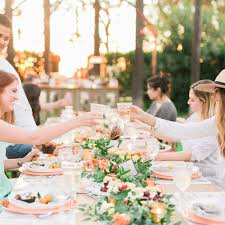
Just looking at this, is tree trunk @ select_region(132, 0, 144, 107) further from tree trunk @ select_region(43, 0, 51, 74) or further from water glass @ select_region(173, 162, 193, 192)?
water glass @ select_region(173, 162, 193, 192)

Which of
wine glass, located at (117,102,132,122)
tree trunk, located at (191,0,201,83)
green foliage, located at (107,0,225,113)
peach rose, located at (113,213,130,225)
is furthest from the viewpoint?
green foliage, located at (107,0,225,113)

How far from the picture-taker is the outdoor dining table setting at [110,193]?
145cm

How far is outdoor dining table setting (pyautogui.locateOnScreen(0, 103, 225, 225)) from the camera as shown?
4.75ft

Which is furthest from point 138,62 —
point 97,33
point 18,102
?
point 18,102

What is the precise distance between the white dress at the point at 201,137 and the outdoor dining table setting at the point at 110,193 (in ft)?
1.45

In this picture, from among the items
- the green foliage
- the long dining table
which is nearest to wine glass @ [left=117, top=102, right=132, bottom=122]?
the long dining table

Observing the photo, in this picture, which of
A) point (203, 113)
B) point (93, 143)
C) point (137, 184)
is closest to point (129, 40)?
point (203, 113)

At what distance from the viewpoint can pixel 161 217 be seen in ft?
4.56

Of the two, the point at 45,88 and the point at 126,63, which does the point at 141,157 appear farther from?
the point at 126,63

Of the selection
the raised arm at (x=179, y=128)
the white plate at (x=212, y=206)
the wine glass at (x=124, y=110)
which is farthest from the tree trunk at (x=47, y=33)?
the white plate at (x=212, y=206)

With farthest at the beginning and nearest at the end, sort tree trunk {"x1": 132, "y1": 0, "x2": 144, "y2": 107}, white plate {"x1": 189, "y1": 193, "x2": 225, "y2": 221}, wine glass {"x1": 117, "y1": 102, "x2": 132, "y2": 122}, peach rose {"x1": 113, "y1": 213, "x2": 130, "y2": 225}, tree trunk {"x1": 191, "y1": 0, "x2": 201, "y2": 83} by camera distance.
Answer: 1. tree trunk {"x1": 132, "y1": 0, "x2": 144, "y2": 107}
2. tree trunk {"x1": 191, "y1": 0, "x2": 201, "y2": 83}
3. wine glass {"x1": 117, "y1": 102, "x2": 132, "y2": 122}
4. white plate {"x1": 189, "y1": 193, "x2": 225, "y2": 221}
5. peach rose {"x1": 113, "y1": 213, "x2": 130, "y2": 225}

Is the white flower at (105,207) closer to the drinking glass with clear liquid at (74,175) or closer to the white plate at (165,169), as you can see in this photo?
the drinking glass with clear liquid at (74,175)

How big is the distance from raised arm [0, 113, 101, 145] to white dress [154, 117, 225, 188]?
86cm

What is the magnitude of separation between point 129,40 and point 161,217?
29.2 feet
